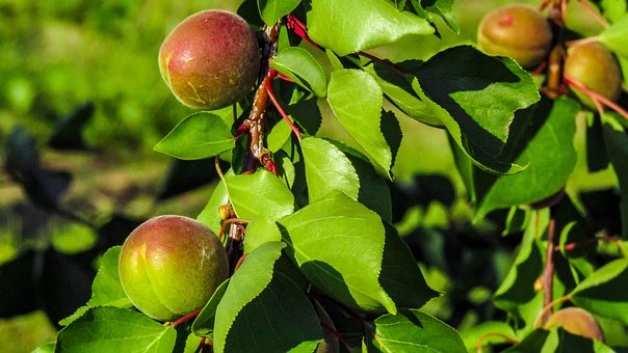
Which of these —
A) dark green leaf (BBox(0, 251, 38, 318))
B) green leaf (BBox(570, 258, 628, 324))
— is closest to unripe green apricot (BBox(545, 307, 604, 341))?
green leaf (BBox(570, 258, 628, 324))

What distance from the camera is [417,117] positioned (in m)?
0.76

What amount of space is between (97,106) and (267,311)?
343 cm

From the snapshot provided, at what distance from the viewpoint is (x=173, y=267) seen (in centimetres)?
70

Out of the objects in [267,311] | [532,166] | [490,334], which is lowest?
[490,334]

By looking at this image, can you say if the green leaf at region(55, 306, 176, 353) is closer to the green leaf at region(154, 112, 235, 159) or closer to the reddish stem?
the green leaf at region(154, 112, 235, 159)

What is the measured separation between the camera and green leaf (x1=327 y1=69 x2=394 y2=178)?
709mm

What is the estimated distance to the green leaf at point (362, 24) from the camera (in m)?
0.69

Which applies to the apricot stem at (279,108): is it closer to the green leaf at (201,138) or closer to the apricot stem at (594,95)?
the green leaf at (201,138)

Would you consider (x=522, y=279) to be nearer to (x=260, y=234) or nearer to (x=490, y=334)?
(x=490, y=334)

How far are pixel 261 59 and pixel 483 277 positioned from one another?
0.93 meters

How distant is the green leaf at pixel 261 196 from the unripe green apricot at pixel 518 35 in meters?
0.42

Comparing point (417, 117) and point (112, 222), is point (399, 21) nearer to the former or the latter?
point (417, 117)

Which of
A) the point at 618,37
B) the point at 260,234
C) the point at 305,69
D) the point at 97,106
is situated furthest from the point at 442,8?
the point at 97,106

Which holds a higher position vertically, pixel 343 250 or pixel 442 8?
pixel 442 8
